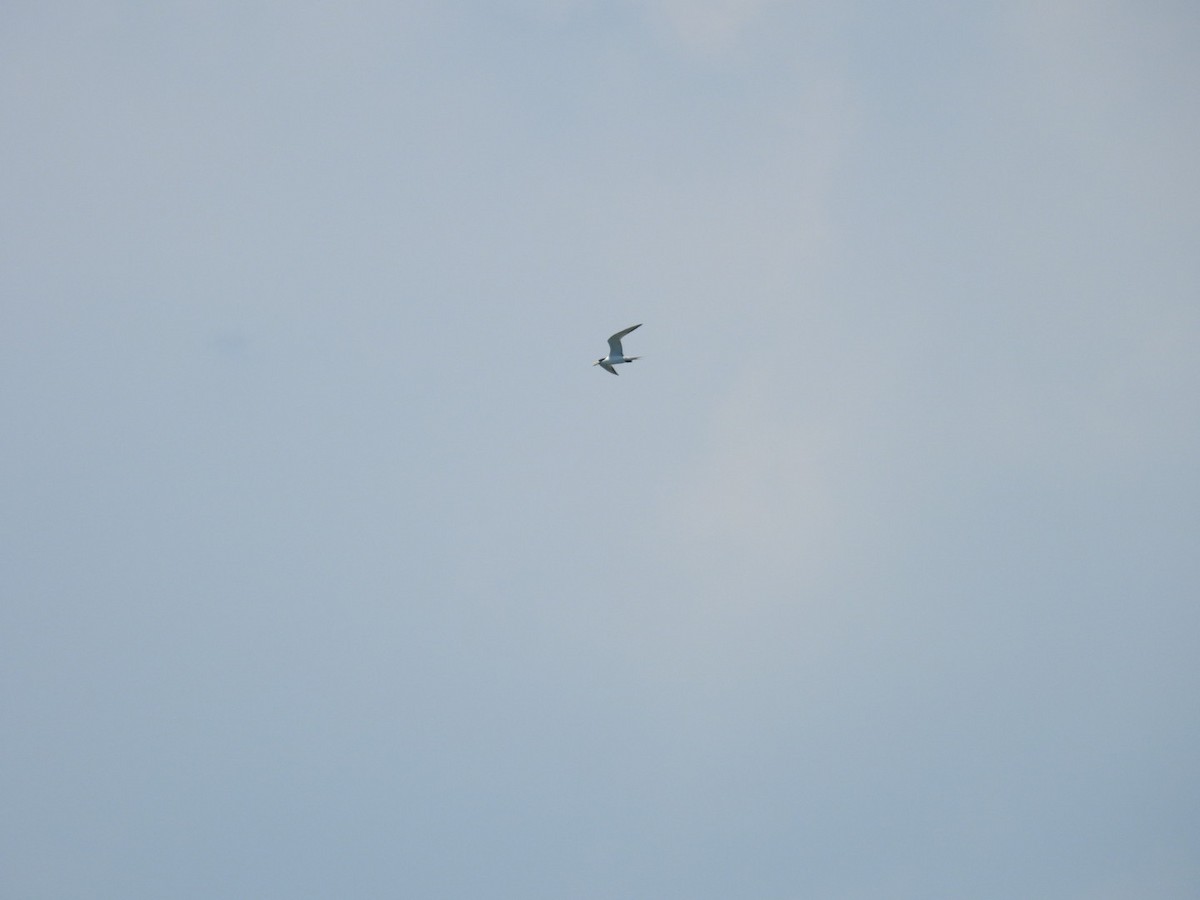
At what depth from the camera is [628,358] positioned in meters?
79.7
